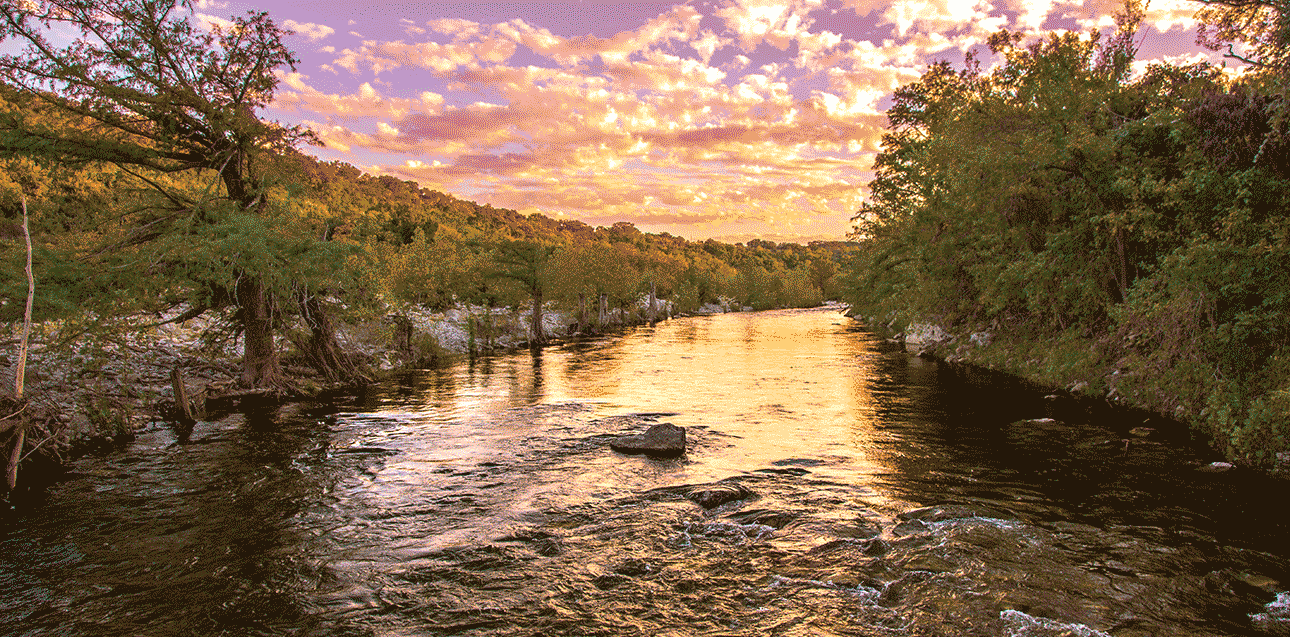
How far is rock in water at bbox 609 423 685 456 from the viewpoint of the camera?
17.2 m

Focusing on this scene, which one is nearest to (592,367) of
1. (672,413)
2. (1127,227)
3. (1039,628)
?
(672,413)

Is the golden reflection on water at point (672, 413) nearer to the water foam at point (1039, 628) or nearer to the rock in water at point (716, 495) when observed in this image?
the rock in water at point (716, 495)

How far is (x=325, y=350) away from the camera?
30578mm

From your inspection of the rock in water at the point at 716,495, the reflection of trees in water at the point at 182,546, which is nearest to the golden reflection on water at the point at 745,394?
the rock in water at the point at 716,495

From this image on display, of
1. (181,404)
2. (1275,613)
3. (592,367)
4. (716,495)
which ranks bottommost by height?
(592,367)

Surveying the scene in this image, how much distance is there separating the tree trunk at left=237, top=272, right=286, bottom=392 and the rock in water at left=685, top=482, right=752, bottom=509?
21.8 metres

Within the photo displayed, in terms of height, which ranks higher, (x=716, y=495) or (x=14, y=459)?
(x=14, y=459)

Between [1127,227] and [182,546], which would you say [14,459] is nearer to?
[182,546]

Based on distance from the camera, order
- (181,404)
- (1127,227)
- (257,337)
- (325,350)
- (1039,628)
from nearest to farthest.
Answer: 1. (1039,628)
2. (1127,227)
3. (181,404)
4. (257,337)
5. (325,350)

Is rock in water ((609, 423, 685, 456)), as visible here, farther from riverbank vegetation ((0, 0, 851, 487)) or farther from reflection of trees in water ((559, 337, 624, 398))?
riverbank vegetation ((0, 0, 851, 487))

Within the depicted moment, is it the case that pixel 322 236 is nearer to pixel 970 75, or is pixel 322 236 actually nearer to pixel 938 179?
pixel 938 179

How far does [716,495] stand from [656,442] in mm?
4646

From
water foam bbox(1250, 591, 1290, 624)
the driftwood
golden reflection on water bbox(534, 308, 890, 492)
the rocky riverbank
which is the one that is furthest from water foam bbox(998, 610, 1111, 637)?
the driftwood

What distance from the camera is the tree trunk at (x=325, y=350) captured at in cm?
2927
